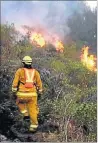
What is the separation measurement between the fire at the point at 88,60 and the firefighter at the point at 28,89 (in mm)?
552

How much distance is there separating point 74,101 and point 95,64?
467 millimetres

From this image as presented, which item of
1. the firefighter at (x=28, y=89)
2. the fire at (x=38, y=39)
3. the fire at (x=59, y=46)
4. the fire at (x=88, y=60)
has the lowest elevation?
the firefighter at (x=28, y=89)

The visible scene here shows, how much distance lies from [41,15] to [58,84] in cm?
78

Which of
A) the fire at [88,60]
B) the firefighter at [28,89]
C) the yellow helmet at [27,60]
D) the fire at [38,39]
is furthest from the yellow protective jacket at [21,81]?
the fire at [88,60]

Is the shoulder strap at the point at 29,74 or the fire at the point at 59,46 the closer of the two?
the shoulder strap at the point at 29,74

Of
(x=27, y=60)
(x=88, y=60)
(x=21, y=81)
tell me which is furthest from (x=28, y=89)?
(x=88, y=60)

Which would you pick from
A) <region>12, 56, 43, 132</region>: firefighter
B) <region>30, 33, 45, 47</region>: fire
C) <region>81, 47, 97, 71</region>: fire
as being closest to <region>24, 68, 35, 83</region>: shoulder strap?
<region>12, 56, 43, 132</region>: firefighter

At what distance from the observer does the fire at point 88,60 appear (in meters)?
8.87

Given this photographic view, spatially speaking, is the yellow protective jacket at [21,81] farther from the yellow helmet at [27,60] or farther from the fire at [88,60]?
the fire at [88,60]

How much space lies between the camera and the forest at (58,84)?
8.79 meters

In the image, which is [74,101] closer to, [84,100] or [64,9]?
[84,100]

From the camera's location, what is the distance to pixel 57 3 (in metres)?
8.85

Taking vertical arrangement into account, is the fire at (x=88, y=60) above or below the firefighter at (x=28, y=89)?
above

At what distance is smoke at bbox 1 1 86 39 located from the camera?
887 cm
